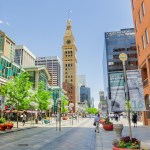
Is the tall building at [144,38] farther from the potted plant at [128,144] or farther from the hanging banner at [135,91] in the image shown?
the potted plant at [128,144]

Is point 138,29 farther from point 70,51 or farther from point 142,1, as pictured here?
point 70,51

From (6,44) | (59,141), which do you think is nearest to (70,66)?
(6,44)

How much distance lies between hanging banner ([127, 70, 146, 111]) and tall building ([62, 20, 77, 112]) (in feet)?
526

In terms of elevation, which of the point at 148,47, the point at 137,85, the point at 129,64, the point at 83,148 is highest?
the point at 129,64

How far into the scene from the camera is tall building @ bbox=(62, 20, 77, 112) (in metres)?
174

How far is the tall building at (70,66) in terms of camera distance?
570 ft

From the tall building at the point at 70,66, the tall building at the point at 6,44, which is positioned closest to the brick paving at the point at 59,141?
the tall building at the point at 6,44

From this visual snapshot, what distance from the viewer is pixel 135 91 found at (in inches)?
380

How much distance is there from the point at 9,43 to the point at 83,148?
510ft

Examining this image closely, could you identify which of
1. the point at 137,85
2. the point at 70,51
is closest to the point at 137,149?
the point at 137,85

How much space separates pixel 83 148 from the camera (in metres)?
14.2

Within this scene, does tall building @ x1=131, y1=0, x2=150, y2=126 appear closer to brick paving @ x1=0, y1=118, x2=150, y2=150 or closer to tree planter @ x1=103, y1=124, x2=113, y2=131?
tree planter @ x1=103, y1=124, x2=113, y2=131

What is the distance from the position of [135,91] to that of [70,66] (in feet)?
551

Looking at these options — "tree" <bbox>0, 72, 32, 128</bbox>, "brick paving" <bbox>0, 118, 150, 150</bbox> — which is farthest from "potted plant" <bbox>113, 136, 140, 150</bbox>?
"tree" <bbox>0, 72, 32, 128</bbox>
